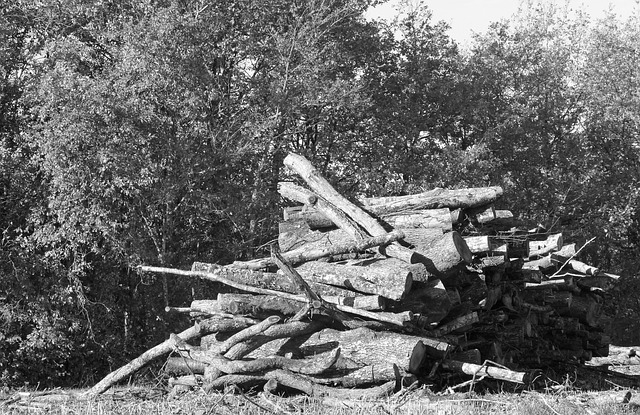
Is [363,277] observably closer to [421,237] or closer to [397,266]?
[397,266]

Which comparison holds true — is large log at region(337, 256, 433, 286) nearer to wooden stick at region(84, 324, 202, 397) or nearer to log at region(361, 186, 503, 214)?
log at region(361, 186, 503, 214)

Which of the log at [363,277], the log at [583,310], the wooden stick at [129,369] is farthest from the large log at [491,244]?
the wooden stick at [129,369]

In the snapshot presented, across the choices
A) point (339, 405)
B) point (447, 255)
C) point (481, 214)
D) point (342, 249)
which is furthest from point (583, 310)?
point (339, 405)

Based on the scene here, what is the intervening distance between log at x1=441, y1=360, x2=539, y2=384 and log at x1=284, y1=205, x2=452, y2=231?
198 cm

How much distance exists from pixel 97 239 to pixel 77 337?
200 cm

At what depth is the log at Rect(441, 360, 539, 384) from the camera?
993 centimetres

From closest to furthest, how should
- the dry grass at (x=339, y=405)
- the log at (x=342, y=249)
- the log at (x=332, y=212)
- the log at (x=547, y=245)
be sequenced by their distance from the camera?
1. the dry grass at (x=339, y=405)
2. the log at (x=342, y=249)
3. the log at (x=332, y=212)
4. the log at (x=547, y=245)

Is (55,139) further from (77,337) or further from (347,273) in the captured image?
(347,273)

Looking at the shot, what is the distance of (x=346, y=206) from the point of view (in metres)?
12.2

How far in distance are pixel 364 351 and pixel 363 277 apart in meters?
0.93

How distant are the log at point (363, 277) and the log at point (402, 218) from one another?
1.29 m

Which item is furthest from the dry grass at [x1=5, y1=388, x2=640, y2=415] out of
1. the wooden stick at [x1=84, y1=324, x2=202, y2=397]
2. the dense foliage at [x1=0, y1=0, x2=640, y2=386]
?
the dense foliage at [x1=0, y1=0, x2=640, y2=386]

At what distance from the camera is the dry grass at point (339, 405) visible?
349 inches

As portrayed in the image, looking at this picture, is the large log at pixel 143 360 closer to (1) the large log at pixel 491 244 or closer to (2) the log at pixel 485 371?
(2) the log at pixel 485 371
